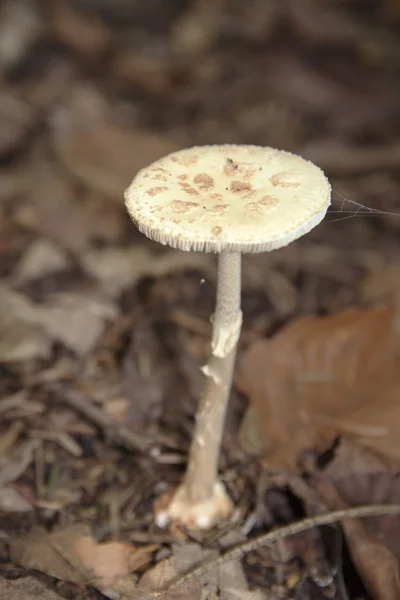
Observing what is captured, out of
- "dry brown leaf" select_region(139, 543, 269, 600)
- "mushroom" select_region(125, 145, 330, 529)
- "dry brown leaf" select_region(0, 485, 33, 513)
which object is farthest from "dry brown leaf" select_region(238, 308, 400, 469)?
"dry brown leaf" select_region(0, 485, 33, 513)

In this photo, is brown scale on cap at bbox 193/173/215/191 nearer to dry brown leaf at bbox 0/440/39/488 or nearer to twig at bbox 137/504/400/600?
twig at bbox 137/504/400/600

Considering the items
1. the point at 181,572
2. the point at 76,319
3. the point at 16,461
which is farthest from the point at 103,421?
the point at 181,572

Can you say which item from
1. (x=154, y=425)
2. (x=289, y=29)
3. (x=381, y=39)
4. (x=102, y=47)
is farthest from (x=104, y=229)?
(x=381, y=39)

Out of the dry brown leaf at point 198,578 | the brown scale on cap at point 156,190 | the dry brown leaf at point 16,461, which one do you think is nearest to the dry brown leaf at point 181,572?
the dry brown leaf at point 198,578

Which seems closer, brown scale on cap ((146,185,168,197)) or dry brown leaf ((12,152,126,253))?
brown scale on cap ((146,185,168,197))

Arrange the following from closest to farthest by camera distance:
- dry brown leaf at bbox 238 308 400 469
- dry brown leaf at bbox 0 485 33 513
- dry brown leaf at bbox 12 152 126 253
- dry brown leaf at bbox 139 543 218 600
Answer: dry brown leaf at bbox 139 543 218 600, dry brown leaf at bbox 0 485 33 513, dry brown leaf at bbox 238 308 400 469, dry brown leaf at bbox 12 152 126 253

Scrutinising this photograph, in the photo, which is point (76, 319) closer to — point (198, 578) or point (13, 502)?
point (13, 502)

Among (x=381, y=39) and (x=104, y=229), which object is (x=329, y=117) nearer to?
(x=381, y=39)
